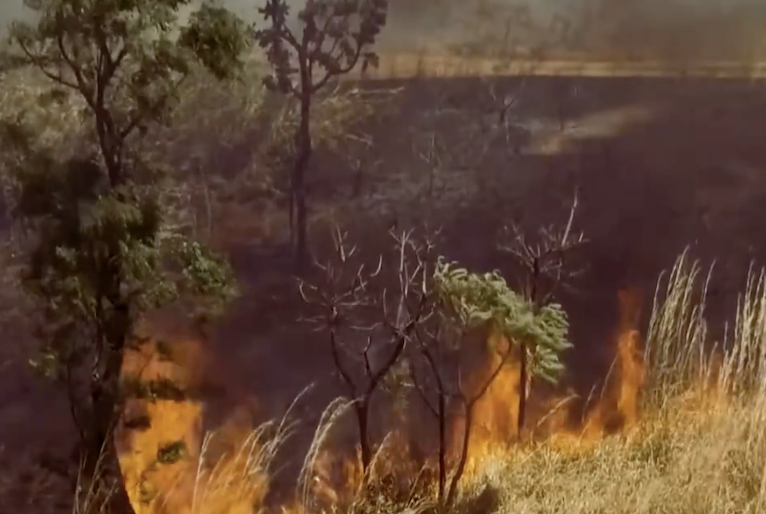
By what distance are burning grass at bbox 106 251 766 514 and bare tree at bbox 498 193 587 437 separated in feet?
0.39

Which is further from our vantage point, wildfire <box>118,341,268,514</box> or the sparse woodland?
wildfire <box>118,341,268,514</box>

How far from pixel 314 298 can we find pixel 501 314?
39cm

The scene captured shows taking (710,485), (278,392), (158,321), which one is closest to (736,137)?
(710,485)

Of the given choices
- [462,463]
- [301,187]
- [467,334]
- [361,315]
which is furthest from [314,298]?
[462,463]

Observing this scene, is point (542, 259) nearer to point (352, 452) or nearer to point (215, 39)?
point (352, 452)

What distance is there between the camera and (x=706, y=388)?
7.30 ft

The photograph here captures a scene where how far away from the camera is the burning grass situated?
6.17 feet

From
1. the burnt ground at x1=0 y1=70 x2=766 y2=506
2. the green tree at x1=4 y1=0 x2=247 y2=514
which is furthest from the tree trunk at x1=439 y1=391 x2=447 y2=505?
the green tree at x1=4 y1=0 x2=247 y2=514

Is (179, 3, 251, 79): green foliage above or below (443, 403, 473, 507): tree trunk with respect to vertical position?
above

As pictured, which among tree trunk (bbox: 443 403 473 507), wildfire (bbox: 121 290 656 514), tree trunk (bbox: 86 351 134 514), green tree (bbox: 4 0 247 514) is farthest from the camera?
tree trunk (bbox: 443 403 473 507)

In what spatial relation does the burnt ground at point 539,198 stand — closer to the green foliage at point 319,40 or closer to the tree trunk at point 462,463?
the green foliage at point 319,40

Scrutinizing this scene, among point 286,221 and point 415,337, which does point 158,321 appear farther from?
point 415,337

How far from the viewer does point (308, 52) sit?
6.20ft

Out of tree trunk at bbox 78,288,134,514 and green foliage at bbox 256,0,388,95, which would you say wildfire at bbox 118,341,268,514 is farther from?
green foliage at bbox 256,0,388,95
